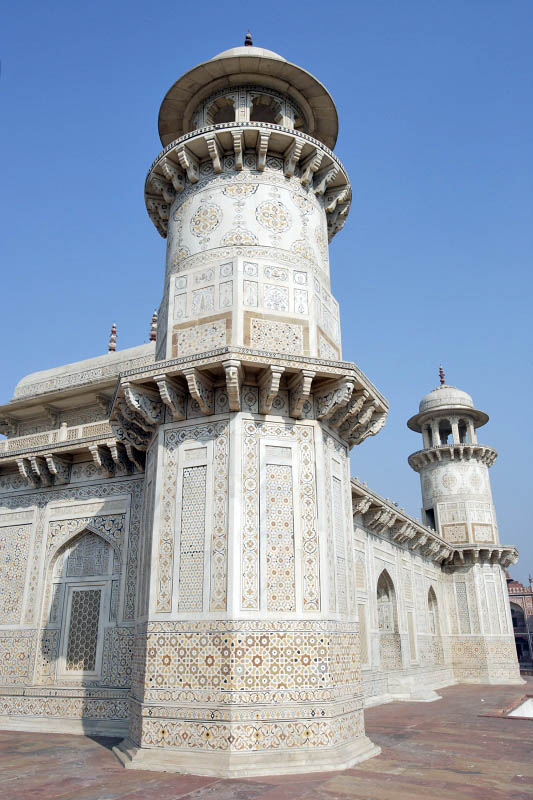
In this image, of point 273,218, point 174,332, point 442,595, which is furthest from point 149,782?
point 442,595

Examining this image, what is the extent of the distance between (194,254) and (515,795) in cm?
820

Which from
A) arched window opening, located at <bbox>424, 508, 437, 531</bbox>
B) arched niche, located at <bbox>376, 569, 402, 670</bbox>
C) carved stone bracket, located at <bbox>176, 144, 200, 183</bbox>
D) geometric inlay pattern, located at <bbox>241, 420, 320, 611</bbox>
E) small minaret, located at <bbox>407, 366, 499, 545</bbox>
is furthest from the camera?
arched window opening, located at <bbox>424, 508, 437, 531</bbox>

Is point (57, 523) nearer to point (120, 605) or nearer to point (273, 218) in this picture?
point (120, 605)

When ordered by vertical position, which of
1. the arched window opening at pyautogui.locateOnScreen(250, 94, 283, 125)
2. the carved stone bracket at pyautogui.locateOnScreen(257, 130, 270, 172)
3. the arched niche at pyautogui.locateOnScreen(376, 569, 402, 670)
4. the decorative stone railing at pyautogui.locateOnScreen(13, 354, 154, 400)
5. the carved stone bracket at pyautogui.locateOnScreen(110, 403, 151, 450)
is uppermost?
the arched window opening at pyautogui.locateOnScreen(250, 94, 283, 125)

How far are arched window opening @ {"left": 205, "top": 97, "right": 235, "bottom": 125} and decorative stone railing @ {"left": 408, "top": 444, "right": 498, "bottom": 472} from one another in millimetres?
18724

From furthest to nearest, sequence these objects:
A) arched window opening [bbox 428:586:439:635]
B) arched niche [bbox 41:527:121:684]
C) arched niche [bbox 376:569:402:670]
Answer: arched window opening [bbox 428:586:439:635] → arched niche [bbox 376:569:402:670] → arched niche [bbox 41:527:121:684]

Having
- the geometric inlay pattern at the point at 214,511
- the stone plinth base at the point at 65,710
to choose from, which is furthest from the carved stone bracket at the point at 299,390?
the stone plinth base at the point at 65,710

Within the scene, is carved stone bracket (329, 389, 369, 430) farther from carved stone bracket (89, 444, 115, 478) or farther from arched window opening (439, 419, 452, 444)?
arched window opening (439, 419, 452, 444)

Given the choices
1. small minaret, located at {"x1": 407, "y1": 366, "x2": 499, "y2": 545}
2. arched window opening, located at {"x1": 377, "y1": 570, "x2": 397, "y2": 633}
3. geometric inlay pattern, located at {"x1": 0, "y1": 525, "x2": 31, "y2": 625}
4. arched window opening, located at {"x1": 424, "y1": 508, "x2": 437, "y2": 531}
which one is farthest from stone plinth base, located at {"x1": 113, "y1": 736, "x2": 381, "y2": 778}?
arched window opening, located at {"x1": 424, "y1": 508, "x2": 437, "y2": 531}

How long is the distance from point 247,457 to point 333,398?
5.00ft

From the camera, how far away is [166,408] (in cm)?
920

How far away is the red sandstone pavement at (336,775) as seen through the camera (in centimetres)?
591

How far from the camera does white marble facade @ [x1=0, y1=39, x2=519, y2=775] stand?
7.50 meters

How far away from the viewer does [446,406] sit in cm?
2747
